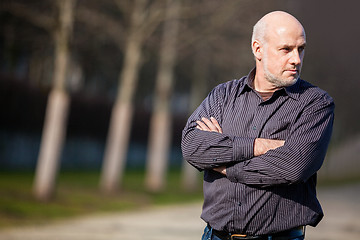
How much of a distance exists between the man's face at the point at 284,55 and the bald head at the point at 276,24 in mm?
12

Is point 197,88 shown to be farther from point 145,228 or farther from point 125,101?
point 145,228

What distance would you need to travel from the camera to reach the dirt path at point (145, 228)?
429 inches

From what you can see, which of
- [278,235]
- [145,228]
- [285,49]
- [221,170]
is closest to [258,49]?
[285,49]

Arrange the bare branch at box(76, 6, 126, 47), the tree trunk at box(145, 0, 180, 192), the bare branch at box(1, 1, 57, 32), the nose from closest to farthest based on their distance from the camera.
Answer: the nose
the bare branch at box(1, 1, 57, 32)
the bare branch at box(76, 6, 126, 47)
the tree trunk at box(145, 0, 180, 192)

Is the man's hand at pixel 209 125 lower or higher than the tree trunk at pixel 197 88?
lower

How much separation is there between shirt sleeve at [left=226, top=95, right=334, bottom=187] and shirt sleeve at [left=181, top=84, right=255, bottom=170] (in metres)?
0.07

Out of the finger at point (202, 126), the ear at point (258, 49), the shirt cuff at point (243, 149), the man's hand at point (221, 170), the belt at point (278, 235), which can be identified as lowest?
the belt at point (278, 235)

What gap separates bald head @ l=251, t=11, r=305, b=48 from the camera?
362 cm

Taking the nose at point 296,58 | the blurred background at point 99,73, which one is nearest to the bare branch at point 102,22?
the blurred background at point 99,73

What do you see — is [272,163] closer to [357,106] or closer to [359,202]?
[359,202]

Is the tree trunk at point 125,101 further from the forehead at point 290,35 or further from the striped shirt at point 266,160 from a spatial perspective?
the forehead at point 290,35

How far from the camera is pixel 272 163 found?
12.0 feet

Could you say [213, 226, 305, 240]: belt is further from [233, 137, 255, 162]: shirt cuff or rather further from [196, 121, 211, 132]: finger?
[196, 121, 211, 132]: finger

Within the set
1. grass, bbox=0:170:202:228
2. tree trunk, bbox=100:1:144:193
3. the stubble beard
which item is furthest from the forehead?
tree trunk, bbox=100:1:144:193
